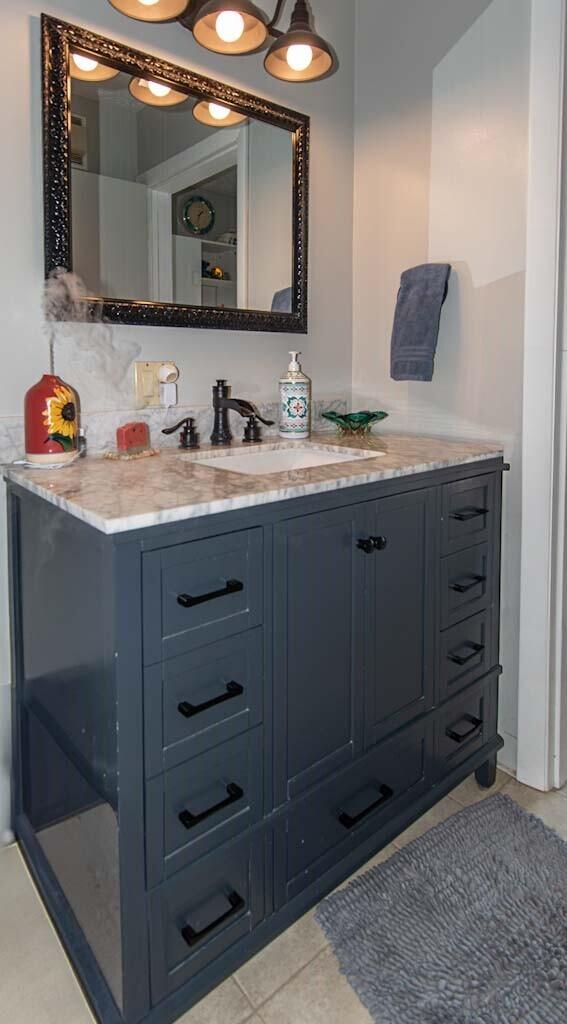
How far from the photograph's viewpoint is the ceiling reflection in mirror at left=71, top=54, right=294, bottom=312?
150cm

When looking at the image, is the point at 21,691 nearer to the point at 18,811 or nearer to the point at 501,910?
the point at 18,811

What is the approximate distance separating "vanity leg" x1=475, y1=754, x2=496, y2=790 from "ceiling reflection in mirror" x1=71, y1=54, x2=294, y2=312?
1.44 metres

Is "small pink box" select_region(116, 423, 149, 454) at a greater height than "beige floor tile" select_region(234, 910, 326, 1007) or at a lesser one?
greater

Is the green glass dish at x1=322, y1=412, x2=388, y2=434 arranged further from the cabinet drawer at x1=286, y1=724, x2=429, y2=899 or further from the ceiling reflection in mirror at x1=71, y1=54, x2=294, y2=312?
the cabinet drawer at x1=286, y1=724, x2=429, y2=899

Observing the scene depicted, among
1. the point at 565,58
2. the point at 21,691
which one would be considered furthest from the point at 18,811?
the point at 565,58

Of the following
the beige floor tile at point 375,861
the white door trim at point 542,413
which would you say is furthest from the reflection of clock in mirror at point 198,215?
the beige floor tile at point 375,861

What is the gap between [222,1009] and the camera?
1208mm

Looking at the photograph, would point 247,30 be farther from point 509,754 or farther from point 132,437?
point 509,754

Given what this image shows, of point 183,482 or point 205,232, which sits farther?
point 205,232

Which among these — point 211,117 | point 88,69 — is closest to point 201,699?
point 88,69

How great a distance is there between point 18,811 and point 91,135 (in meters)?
1.58

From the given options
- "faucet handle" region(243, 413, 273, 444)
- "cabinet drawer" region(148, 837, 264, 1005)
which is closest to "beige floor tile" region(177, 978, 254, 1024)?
"cabinet drawer" region(148, 837, 264, 1005)

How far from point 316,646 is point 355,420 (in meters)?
0.90

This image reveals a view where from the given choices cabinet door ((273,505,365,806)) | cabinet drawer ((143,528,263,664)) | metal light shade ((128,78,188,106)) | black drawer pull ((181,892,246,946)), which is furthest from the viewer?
metal light shade ((128,78,188,106))
